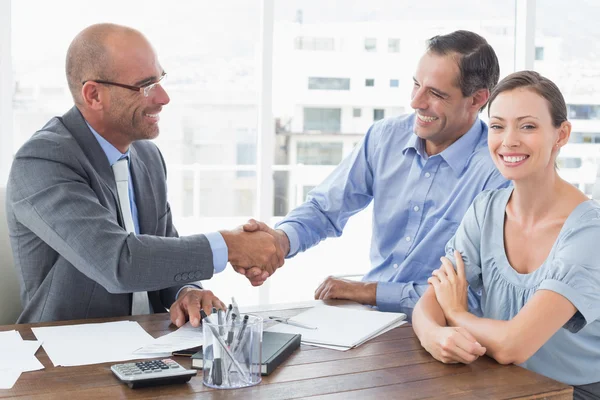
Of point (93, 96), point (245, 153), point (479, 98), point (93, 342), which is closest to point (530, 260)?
point (479, 98)

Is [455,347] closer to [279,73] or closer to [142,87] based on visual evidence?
[142,87]

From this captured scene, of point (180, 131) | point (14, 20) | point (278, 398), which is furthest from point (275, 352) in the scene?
point (180, 131)

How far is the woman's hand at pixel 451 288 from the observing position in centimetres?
169

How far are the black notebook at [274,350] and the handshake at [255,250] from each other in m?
0.51

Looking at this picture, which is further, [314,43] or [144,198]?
[314,43]

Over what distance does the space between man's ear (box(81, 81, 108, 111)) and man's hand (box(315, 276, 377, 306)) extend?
0.86 metres

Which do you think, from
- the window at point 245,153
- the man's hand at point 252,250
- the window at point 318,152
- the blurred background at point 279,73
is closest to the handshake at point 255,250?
the man's hand at point 252,250

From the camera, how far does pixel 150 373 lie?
50.9 inches

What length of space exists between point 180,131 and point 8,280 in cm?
273

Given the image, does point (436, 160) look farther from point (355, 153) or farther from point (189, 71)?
point (189, 71)

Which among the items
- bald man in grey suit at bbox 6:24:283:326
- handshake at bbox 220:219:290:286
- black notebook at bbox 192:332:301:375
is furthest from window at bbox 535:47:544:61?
black notebook at bbox 192:332:301:375

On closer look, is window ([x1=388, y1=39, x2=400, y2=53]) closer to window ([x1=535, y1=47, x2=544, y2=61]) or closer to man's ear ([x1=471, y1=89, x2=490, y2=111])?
window ([x1=535, y1=47, x2=544, y2=61])

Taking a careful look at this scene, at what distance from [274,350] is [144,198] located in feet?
2.85

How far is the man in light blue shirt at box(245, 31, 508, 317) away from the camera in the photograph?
7.57ft
